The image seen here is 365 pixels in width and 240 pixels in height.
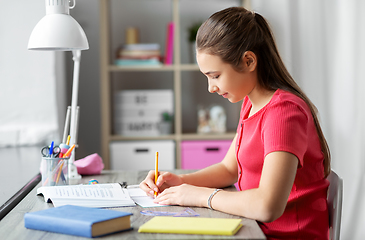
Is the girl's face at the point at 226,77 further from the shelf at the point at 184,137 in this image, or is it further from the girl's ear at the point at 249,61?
the shelf at the point at 184,137

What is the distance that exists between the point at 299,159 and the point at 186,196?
0.31 m

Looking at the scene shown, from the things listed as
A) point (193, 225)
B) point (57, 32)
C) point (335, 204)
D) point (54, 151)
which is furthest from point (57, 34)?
point (335, 204)

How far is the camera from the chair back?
1132mm

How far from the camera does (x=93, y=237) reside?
0.86 meters

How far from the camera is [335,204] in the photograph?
114cm

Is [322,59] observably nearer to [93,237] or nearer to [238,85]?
[238,85]

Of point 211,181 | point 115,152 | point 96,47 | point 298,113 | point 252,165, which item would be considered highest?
point 96,47

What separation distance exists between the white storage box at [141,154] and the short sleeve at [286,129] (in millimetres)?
1865

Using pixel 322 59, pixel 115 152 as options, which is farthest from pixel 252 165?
→ pixel 115 152

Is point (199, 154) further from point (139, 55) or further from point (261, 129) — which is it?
point (261, 129)

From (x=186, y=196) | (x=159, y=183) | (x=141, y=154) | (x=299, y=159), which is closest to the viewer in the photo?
(x=299, y=159)

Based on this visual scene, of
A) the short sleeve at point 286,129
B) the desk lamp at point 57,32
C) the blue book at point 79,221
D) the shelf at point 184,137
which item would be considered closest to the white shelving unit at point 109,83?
the shelf at point 184,137

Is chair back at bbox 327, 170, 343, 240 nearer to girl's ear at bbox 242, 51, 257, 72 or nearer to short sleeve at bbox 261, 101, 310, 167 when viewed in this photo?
short sleeve at bbox 261, 101, 310, 167

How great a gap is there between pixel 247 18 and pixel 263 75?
0.17 meters
